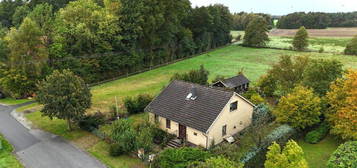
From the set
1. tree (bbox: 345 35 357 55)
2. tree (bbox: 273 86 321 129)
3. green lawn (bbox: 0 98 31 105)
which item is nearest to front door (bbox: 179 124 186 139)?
tree (bbox: 273 86 321 129)

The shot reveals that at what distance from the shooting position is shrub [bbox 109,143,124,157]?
72.4 feet

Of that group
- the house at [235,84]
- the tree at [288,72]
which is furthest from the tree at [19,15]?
the tree at [288,72]

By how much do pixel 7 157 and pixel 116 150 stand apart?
9.43 metres

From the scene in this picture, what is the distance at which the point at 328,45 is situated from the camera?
8756 centimetres

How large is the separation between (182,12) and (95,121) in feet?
143

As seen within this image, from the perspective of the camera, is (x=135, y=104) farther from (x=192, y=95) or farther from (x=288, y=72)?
(x=288, y=72)

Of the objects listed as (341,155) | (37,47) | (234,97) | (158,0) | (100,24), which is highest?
(158,0)

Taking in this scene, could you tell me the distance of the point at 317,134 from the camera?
25047mm

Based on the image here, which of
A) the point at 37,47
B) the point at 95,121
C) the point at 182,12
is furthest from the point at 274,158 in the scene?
the point at 182,12

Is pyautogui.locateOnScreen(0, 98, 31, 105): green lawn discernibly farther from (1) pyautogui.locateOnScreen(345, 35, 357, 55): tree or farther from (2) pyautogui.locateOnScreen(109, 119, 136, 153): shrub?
(1) pyautogui.locateOnScreen(345, 35, 357, 55): tree

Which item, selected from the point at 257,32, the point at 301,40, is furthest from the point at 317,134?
the point at 257,32

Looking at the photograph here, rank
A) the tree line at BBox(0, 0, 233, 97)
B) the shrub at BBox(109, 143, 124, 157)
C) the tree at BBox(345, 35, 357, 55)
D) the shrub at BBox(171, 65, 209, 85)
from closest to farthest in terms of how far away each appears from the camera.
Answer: the shrub at BBox(109, 143, 124, 157), the shrub at BBox(171, 65, 209, 85), the tree line at BBox(0, 0, 233, 97), the tree at BBox(345, 35, 357, 55)

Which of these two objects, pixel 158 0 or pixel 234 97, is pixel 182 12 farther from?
pixel 234 97

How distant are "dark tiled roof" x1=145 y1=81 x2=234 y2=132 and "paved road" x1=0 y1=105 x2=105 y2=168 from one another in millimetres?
7825
